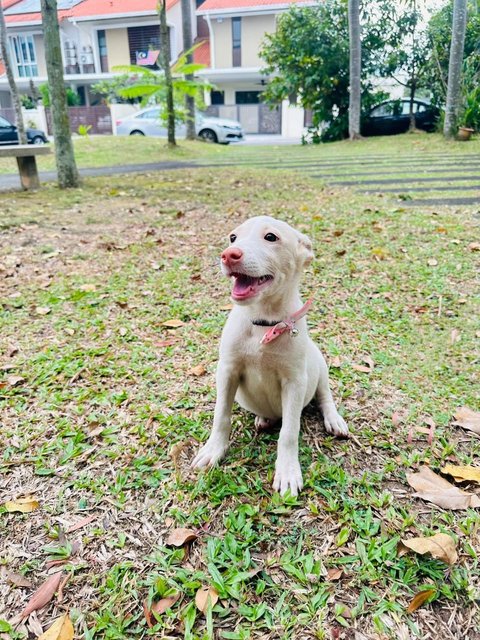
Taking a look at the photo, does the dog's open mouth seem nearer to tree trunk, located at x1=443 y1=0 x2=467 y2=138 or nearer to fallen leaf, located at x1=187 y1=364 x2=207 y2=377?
fallen leaf, located at x1=187 y1=364 x2=207 y2=377

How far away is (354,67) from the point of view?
17312 mm

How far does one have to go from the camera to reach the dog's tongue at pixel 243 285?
190 centimetres

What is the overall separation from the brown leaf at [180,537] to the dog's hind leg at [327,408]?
0.89 meters

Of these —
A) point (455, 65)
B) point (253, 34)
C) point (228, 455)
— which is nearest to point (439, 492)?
point (228, 455)

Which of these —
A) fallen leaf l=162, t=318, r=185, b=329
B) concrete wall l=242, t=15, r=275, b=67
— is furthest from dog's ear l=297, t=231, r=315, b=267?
concrete wall l=242, t=15, r=275, b=67

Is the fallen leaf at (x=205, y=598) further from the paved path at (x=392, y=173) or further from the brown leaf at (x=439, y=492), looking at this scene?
the paved path at (x=392, y=173)

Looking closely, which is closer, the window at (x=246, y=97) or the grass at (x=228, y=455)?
the grass at (x=228, y=455)

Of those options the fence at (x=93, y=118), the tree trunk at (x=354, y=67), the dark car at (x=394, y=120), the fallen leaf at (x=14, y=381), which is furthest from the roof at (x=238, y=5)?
the fallen leaf at (x=14, y=381)

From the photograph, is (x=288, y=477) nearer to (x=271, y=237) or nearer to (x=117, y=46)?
(x=271, y=237)

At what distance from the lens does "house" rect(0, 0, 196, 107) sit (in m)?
32.8

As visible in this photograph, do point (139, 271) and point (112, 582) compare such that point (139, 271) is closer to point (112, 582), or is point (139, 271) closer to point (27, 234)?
point (27, 234)

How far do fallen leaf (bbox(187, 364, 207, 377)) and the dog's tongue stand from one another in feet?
3.99

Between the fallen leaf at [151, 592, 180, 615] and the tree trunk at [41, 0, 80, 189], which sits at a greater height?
the tree trunk at [41, 0, 80, 189]

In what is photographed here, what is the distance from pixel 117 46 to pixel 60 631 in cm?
3905
